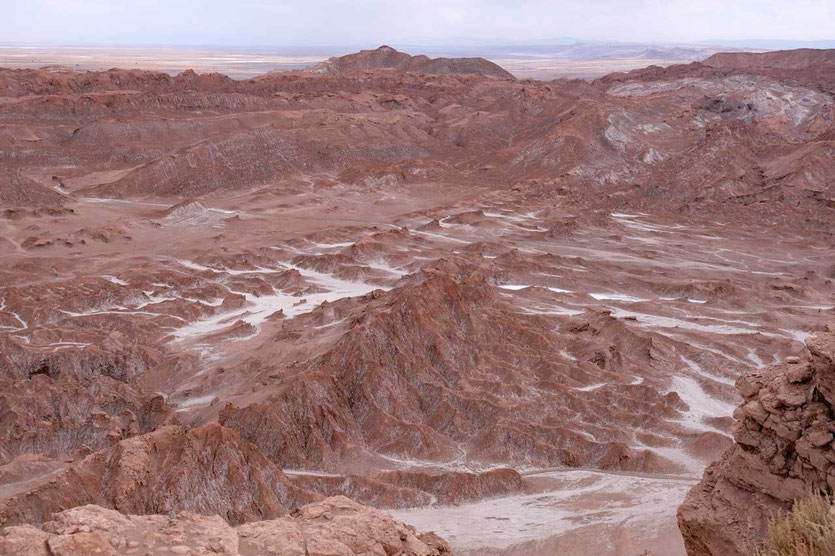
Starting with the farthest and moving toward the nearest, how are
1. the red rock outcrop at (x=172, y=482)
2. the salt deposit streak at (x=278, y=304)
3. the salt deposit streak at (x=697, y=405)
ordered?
1. the salt deposit streak at (x=278, y=304)
2. the salt deposit streak at (x=697, y=405)
3. the red rock outcrop at (x=172, y=482)

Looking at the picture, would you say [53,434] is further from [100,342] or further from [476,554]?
[476,554]

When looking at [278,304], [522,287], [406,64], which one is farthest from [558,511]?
[406,64]

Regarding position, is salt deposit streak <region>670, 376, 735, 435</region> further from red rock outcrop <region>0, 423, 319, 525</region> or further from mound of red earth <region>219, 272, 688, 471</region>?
red rock outcrop <region>0, 423, 319, 525</region>

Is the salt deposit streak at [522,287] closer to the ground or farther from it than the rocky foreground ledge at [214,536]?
closer to the ground

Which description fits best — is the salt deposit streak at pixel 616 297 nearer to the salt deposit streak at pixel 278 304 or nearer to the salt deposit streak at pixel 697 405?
the salt deposit streak at pixel 697 405

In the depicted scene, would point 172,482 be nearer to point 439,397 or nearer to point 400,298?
point 439,397

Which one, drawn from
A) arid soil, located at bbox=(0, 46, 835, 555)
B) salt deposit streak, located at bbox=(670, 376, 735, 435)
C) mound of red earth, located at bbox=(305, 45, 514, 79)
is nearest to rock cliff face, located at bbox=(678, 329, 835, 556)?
arid soil, located at bbox=(0, 46, 835, 555)

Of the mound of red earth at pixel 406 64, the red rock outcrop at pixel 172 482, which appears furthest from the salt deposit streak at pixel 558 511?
the mound of red earth at pixel 406 64
